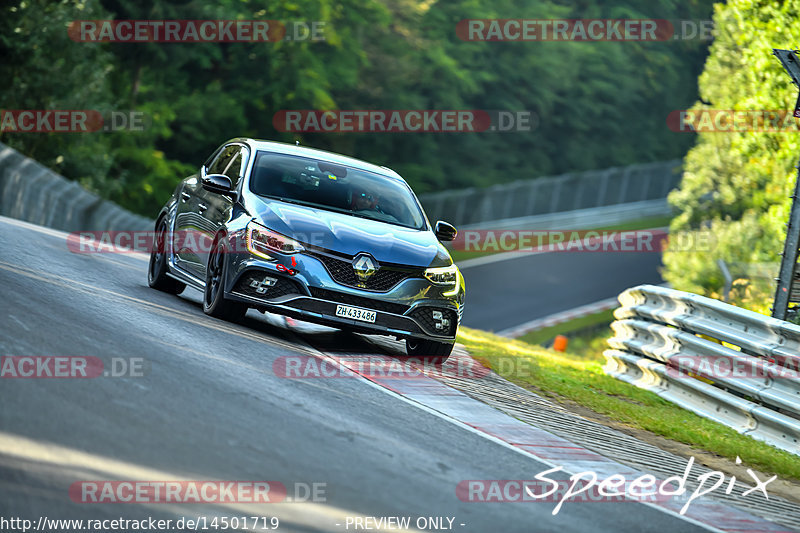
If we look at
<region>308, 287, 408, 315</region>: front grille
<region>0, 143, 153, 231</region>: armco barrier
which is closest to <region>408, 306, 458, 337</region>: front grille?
<region>308, 287, 408, 315</region>: front grille

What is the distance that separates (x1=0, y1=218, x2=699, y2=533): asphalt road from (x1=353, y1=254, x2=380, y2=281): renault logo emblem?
963 millimetres

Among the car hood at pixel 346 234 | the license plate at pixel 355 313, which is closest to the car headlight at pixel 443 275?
the car hood at pixel 346 234

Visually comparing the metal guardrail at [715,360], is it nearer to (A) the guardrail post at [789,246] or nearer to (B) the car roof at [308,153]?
(A) the guardrail post at [789,246]

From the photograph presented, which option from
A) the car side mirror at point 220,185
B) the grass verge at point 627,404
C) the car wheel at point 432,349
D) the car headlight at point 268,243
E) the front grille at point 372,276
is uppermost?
the car side mirror at point 220,185

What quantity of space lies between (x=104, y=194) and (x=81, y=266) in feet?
75.9

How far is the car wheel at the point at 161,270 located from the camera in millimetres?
12594

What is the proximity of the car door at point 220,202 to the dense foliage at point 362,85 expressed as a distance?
814 inches

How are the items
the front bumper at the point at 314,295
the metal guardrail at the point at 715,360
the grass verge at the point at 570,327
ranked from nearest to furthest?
the metal guardrail at the point at 715,360
the front bumper at the point at 314,295
the grass verge at the point at 570,327

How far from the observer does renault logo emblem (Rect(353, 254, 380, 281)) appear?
33.2 feet

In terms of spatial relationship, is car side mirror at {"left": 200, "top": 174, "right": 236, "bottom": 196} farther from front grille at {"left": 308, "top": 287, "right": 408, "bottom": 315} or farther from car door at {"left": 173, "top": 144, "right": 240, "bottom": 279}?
front grille at {"left": 308, "top": 287, "right": 408, "bottom": 315}

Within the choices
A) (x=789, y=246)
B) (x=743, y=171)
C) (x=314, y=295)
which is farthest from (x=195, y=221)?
(x=743, y=171)

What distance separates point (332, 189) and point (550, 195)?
43.5m

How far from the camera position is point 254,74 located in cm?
4816

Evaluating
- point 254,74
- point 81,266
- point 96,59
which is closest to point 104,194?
point 96,59
